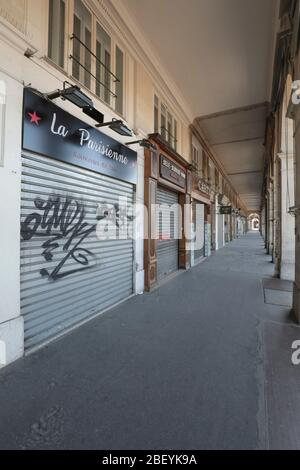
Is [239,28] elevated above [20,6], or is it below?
above

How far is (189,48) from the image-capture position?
5.44m

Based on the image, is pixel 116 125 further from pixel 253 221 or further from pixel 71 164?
pixel 253 221

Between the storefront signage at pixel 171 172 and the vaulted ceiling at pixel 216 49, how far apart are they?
7.41 feet

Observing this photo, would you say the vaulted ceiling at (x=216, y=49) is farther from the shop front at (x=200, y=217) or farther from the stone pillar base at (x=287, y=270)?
the stone pillar base at (x=287, y=270)

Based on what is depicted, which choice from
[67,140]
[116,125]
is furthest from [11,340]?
[116,125]

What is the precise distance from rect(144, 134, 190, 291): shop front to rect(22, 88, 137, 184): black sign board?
118 cm

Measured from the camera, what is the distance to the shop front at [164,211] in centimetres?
562

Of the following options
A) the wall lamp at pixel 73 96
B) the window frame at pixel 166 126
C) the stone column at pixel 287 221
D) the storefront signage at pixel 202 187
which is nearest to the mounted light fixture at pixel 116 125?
the wall lamp at pixel 73 96

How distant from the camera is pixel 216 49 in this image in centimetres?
543

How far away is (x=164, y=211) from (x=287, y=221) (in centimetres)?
336

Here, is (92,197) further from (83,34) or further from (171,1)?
(171,1)

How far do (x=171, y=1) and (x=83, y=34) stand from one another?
1782 mm
